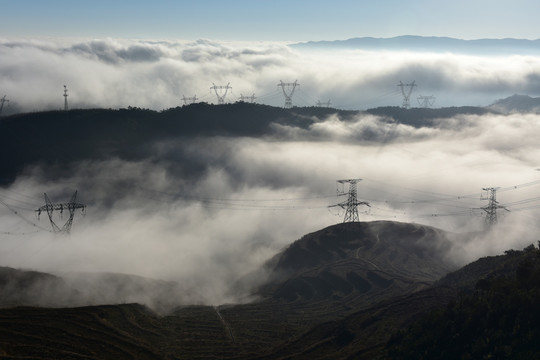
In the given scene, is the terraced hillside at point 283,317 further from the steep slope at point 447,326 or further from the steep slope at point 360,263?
the steep slope at point 447,326

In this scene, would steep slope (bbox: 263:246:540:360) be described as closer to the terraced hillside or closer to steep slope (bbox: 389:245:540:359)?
steep slope (bbox: 389:245:540:359)

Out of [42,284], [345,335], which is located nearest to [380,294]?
[345,335]

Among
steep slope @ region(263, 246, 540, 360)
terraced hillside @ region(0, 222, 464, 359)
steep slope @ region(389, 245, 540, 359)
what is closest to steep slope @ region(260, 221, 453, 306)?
terraced hillside @ region(0, 222, 464, 359)

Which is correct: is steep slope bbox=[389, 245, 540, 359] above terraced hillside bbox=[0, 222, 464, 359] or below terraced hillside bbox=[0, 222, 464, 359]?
above

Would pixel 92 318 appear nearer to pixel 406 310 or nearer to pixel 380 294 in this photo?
pixel 406 310

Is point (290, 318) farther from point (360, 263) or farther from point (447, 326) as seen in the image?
point (447, 326)

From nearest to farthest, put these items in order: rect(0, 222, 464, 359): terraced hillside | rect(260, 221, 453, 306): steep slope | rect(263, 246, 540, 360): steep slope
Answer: rect(263, 246, 540, 360): steep slope, rect(0, 222, 464, 359): terraced hillside, rect(260, 221, 453, 306): steep slope

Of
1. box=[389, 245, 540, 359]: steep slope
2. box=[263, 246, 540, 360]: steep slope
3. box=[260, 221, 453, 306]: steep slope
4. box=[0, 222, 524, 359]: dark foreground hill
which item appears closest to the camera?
box=[389, 245, 540, 359]: steep slope

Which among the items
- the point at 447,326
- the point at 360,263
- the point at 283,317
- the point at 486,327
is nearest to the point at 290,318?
the point at 283,317
